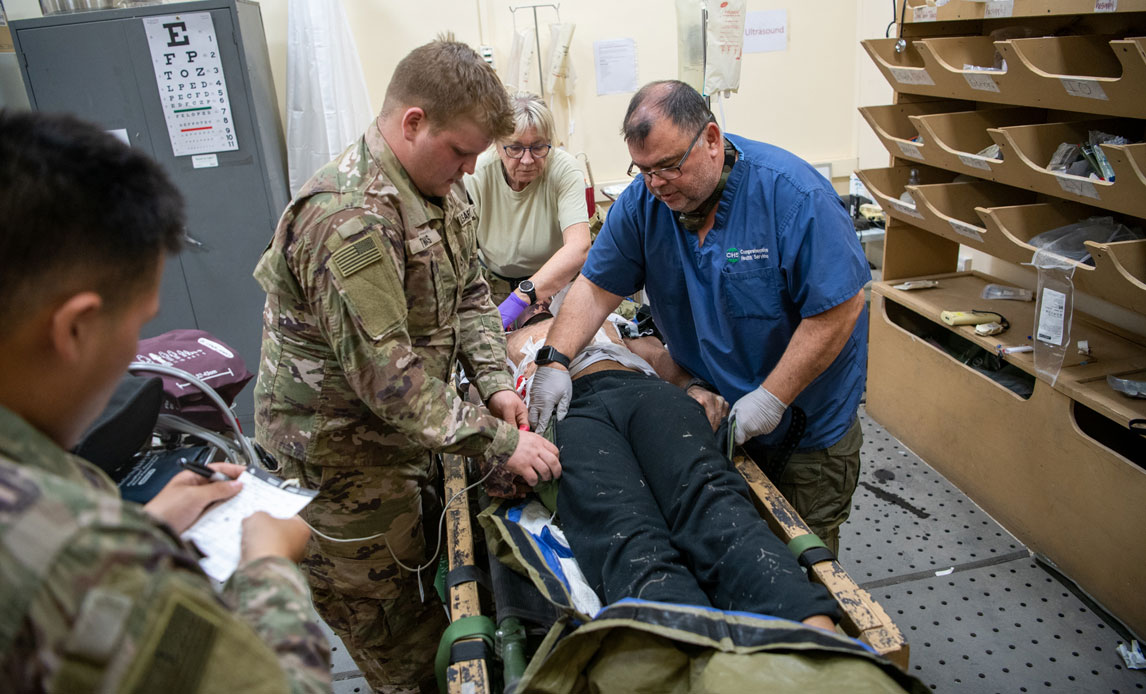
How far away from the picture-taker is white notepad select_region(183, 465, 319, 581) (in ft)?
2.89

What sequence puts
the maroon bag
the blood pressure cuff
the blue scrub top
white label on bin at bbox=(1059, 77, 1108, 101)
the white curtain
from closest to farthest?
the blood pressure cuff → the maroon bag → the blue scrub top → white label on bin at bbox=(1059, 77, 1108, 101) → the white curtain

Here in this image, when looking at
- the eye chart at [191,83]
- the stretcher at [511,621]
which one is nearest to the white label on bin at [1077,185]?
the stretcher at [511,621]

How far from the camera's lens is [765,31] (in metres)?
4.27

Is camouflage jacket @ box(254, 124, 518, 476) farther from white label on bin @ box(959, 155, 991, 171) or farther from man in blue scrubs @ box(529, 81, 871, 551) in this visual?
white label on bin @ box(959, 155, 991, 171)

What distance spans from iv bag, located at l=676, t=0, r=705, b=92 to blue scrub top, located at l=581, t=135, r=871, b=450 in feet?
3.62

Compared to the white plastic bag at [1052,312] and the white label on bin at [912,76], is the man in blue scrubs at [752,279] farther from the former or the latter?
the white label on bin at [912,76]

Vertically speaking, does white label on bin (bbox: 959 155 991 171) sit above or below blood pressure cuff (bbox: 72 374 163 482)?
above

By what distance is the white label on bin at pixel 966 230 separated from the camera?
230 cm

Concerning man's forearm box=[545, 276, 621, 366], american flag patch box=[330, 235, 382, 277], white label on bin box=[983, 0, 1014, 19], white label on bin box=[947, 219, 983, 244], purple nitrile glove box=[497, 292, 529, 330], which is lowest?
purple nitrile glove box=[497, 292, 529, 330]

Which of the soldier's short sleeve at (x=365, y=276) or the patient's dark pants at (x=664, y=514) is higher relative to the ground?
the soldier's short sleeve at (x=365, y=276)

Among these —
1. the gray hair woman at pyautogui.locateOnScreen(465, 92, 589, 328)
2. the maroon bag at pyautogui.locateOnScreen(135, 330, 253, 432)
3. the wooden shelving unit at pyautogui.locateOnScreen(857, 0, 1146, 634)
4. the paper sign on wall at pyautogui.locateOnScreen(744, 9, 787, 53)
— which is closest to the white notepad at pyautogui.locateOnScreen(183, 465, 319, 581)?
the maroon bag at pyautogui.locateOnScreen(135, 330, 253, 432)

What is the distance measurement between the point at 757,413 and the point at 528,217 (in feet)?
4.37

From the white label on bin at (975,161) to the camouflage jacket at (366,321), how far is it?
1569 mm

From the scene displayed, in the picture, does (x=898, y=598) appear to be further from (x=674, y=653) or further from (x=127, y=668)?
(x=127, y=668)
